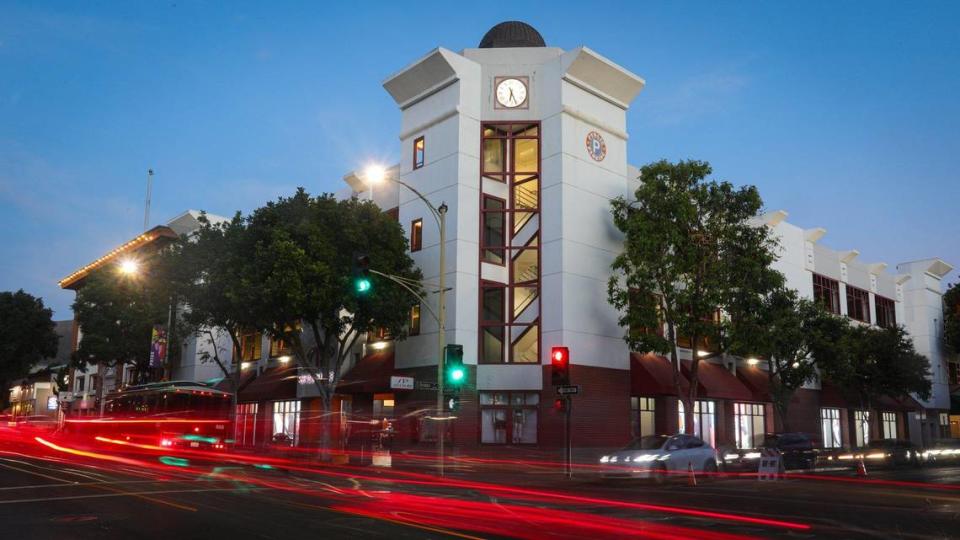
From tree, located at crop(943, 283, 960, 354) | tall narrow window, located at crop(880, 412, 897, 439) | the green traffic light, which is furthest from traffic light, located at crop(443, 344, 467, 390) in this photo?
tree, located at crop(943, 283, 960, 354)

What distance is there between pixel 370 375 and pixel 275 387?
29.4ft

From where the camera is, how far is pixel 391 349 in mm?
39844

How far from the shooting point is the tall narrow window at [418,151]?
4069cm

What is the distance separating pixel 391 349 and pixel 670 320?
1407 centimetres

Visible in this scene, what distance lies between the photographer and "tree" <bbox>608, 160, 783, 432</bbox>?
34438 mm

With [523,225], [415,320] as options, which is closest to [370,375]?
[415,320]

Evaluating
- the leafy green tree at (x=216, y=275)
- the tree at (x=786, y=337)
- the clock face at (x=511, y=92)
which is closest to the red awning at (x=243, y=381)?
the leafy green tree at (x=216, y=275)

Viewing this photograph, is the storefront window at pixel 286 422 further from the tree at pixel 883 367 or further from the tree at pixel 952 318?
the tree at pixel 952 318

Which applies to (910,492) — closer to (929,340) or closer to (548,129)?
(548,129)

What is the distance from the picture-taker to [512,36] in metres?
42.8

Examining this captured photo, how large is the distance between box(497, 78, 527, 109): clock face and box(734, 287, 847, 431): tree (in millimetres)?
15311

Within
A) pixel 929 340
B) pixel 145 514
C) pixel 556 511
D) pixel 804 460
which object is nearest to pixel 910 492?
pixel 556 511

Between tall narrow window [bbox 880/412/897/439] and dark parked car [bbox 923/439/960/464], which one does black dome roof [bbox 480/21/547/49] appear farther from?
tall narrow window [bbox 880/412/897/439]

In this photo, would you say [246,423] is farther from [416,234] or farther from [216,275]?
[416,234]
